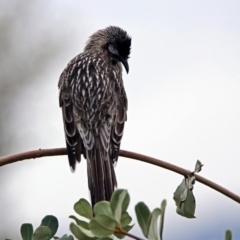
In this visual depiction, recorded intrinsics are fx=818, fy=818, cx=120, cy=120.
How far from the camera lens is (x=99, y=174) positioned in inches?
178

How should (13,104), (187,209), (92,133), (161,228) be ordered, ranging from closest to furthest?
1. (161,228)
2. (187,209)
3. (92,133)
4. (13,104)

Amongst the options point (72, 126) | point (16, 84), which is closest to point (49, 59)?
point (16, 84)

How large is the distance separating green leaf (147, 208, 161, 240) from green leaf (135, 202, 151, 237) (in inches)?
1.2

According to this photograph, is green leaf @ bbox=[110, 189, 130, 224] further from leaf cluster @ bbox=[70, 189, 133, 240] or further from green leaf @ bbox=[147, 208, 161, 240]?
green leaf @ bbox=[147, 208, 161, 240]

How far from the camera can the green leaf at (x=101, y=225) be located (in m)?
2.62

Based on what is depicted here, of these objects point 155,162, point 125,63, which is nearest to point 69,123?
point 125,63

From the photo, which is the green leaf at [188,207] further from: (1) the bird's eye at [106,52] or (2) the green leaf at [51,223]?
(1) the bird's eye at [106,52]

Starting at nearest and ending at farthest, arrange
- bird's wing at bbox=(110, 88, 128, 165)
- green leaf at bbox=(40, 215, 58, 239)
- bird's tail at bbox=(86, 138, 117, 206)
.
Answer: green leaf at bbox=(40, 215, 58, 239) < bird's tail at bbox=(86, 138, 117, 206) < bird's wing at bbox=(110, 88, 128, 165)

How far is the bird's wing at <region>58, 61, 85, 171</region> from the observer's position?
4.65 metres

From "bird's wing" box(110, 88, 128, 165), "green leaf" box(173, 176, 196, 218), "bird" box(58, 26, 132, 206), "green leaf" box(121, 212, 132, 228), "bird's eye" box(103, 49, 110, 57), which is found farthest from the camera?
"bird's eye" box(103, 49, 110, 57)

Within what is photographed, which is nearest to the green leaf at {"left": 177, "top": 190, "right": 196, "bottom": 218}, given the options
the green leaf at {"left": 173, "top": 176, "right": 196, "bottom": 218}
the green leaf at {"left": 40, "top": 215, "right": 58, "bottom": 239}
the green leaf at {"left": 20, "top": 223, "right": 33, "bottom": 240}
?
the green leaf at {"left": 173, "top": 176, "right": 196, "bottom": 218}

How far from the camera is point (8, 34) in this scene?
53.5 ft

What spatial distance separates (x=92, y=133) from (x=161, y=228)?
2.29m

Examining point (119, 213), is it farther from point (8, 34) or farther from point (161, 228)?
point (8, 34)
